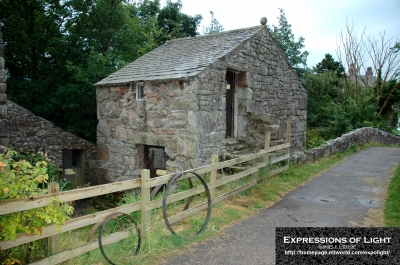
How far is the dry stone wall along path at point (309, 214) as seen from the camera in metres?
4.10

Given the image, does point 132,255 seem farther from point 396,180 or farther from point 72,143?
point 72,143

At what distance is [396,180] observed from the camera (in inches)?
306

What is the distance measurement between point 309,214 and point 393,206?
1640 mm

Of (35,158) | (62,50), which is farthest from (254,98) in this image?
(62,50)

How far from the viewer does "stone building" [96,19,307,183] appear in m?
7.66

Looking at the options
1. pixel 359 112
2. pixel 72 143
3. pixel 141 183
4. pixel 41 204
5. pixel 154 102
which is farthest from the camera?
pixel 359 112

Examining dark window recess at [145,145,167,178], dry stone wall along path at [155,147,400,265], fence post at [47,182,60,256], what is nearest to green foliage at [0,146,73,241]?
Result: fence post at [47,182,60,256]

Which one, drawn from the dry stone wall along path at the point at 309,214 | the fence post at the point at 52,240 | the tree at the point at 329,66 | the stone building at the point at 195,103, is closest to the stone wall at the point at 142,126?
the stone building at the point at 195,103

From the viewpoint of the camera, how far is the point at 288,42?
893 inches

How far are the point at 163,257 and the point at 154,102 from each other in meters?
4.92

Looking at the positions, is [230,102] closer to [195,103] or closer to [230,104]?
[230,104]

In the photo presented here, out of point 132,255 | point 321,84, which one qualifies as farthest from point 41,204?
point 321,84

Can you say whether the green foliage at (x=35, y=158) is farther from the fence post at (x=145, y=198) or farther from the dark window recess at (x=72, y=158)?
the fence post at (x=145, y=198)

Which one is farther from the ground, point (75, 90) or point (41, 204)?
point (75, 90)
